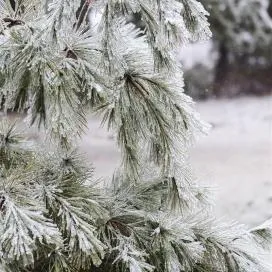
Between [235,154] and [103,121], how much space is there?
23.6 ft

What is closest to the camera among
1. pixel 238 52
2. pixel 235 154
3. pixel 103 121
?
pixel 103 121

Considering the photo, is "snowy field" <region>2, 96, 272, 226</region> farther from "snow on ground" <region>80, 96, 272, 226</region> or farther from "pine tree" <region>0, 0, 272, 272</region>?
"pine tree" <region>0, 0, 272, 272</region>

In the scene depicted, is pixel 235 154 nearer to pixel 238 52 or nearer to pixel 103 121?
pixel 238 52

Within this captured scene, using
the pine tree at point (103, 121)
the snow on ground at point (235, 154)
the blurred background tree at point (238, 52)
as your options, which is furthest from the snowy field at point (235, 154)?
the pine tree at point (103, 121)

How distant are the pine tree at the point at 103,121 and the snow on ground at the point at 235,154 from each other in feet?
11.8

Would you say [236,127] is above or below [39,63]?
below

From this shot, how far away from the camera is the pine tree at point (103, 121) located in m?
1.16

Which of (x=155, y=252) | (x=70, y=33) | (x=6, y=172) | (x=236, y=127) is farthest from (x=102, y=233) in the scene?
(x=236, y=127)

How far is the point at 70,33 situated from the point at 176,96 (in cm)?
27

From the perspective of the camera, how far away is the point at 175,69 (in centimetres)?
127

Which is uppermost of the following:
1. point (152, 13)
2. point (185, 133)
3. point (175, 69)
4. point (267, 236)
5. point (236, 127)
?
point (152, 13)

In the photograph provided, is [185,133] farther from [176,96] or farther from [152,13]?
[152,13]

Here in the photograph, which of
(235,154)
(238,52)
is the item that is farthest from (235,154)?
(238,52)

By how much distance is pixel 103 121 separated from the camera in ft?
4.37
